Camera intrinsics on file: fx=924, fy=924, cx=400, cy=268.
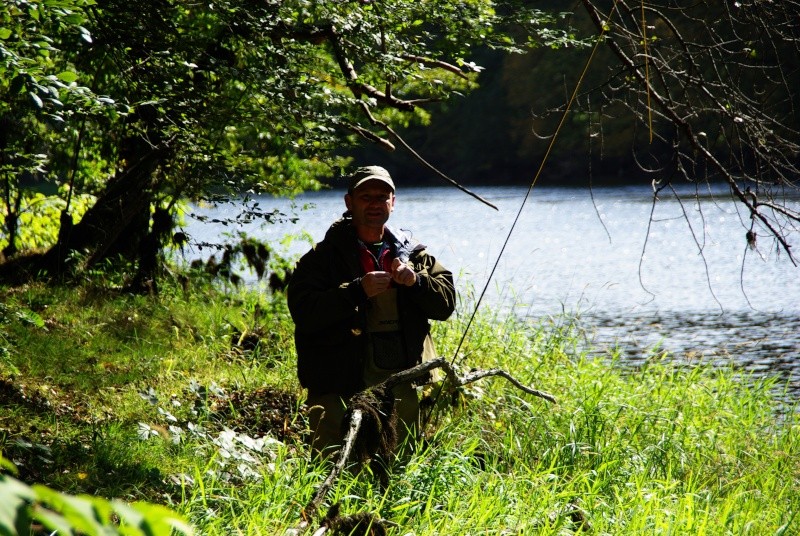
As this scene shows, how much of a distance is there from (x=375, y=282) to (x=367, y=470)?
29.9 inches

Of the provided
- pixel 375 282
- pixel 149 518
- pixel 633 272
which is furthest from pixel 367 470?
pixel 633 272

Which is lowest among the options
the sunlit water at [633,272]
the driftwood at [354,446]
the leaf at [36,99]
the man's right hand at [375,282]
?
the sunlit water at [633,272]

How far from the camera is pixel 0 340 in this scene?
18.7 ft

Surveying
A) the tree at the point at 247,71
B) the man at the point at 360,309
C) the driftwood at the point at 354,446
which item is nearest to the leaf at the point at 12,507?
the driftwood at the point at 354,446

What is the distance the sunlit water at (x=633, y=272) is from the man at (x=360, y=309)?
1.92 feet

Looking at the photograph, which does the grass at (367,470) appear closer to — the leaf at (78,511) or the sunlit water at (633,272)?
the sunlit water at (633,272)

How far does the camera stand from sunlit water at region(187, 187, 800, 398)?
31.4 feet

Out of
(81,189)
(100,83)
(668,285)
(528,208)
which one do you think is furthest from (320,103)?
(528,208)

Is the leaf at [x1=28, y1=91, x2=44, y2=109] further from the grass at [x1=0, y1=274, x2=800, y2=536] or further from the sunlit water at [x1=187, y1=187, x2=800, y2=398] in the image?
the sunlit water at [x1=187, y1=187, x2=800, y2=398]

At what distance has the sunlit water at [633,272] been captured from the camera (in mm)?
9578

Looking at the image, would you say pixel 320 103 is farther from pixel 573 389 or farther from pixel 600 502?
pixel 600 502

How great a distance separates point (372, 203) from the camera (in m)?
4.03

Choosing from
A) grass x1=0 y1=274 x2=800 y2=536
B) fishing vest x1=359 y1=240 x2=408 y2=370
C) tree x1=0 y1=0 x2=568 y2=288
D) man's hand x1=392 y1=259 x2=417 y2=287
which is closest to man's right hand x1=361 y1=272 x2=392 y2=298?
man's hand x1=392 y1=259 x2=417 y2=287

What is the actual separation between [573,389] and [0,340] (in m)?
3.67
